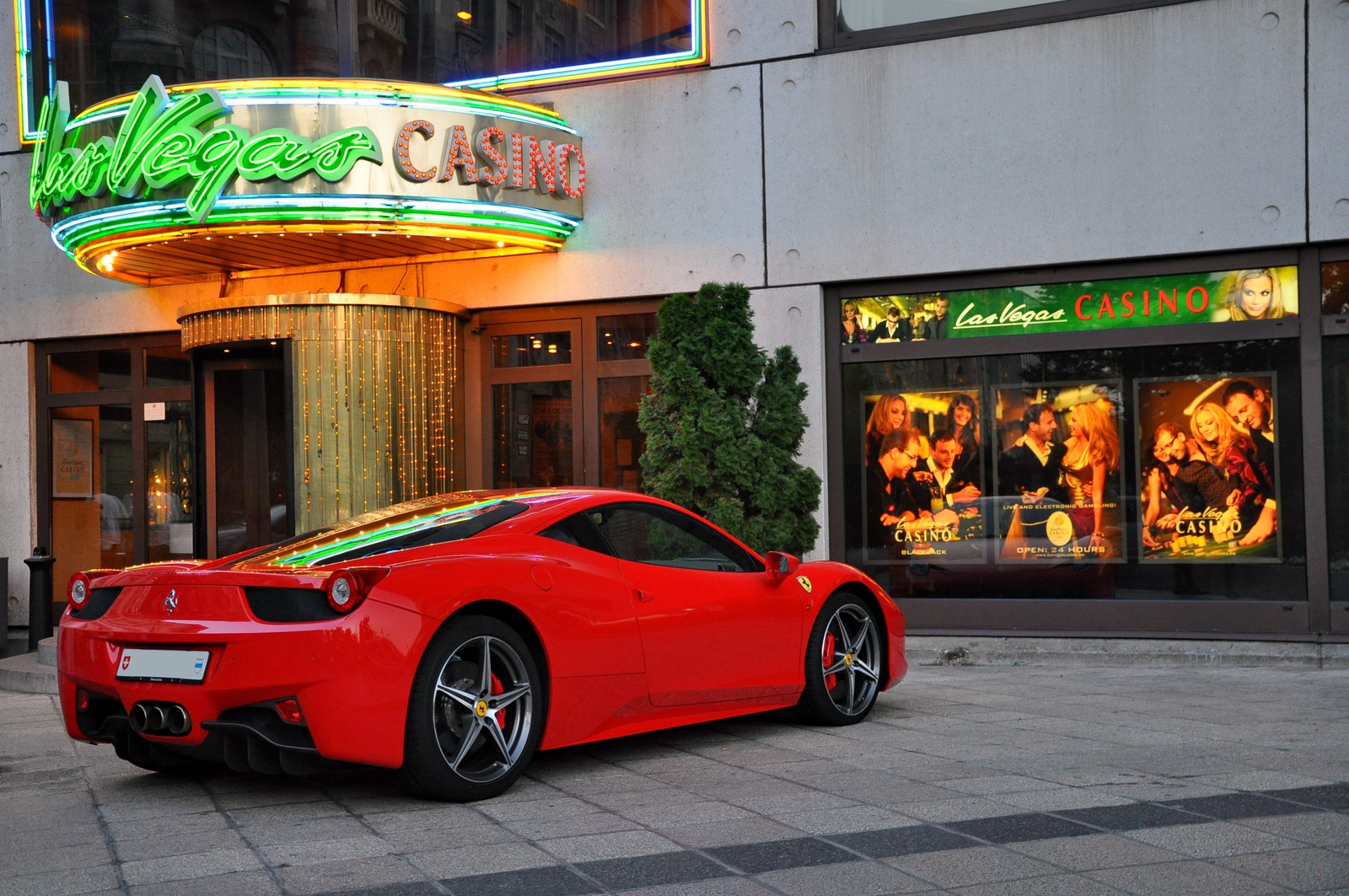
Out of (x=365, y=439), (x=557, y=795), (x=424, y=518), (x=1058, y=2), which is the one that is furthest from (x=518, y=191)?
(x=557, y=795)

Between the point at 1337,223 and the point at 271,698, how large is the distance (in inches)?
350

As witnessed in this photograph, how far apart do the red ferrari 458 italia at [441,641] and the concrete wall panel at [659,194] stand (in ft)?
18.6

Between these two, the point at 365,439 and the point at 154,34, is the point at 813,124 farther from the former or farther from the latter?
the point at 154,34

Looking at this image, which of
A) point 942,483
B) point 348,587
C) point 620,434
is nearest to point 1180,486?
point 942,483

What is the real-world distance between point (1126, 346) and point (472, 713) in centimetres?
740

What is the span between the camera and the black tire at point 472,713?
5125 millimetres

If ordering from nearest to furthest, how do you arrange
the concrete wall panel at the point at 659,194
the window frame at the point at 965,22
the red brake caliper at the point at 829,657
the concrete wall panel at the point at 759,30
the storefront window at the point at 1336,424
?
the red brake caliper at the point at 829,657 → the storefront window at the point at 1336,424 → the window frame at the point at 965,22 → the concrete wall panel at the point at 759,30 → the concrete wall panel at the point at 659,194

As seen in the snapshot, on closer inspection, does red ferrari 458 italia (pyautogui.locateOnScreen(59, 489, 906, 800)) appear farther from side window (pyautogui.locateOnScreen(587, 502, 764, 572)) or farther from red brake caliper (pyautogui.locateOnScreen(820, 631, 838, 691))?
red brake caliper (pyautogui.locateOnScreen(820, 631, 838, 691))

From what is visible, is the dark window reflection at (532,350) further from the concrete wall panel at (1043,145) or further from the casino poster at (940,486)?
the casino poster at (940,486)

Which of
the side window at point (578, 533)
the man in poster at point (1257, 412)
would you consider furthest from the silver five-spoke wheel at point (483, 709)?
the man in poster at point (1257, 412)

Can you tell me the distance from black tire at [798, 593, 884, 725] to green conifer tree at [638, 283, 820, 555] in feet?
10.2

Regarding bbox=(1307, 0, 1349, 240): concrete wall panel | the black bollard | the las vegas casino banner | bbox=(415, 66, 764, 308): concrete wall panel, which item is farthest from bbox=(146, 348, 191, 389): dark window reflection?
bbox=(1307, 0, 1349, 240): concrete wall panel

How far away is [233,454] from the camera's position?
12.7 metres

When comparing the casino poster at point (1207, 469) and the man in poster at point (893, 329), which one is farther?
the man in poster at point (893, 329)
